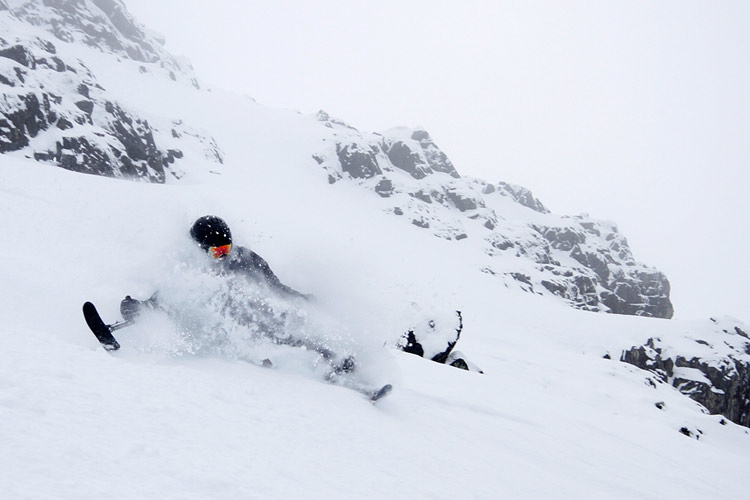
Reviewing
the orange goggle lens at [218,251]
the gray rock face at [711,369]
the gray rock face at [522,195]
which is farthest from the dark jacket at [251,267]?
the gray rock face at [522,195]

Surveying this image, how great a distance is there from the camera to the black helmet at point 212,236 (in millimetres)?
4758

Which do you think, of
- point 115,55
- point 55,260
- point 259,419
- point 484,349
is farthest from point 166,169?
point 115,55

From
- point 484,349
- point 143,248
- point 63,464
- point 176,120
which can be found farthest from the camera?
point 176,120

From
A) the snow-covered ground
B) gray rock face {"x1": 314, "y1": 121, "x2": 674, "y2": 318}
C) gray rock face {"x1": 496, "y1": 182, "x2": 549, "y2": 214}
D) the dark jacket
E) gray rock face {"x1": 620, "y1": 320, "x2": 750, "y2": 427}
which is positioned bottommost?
the snow-covered ground

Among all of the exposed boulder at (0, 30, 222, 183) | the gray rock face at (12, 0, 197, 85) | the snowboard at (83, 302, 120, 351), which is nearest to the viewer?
the snowboard at (83, 302, 120, 351)

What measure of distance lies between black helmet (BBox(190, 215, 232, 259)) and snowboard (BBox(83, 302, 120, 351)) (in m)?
1.35

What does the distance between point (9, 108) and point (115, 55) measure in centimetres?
6025

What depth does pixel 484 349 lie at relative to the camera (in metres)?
15.7

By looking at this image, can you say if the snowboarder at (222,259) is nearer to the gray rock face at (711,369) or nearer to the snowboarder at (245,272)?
the snowboarder at (245,272)

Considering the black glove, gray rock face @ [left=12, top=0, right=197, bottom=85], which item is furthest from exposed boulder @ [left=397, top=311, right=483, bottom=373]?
gray rock face @ [left=12, top=0, right=197, bottom=85]

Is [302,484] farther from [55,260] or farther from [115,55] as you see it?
[115,55]

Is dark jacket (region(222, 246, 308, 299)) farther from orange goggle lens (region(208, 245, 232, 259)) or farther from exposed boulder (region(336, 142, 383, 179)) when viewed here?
exposed boulder (region(336, 142, 383, 179))

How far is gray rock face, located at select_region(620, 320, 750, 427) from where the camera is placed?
3175 centimetres

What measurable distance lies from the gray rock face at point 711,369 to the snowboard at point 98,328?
33766 millimetres
